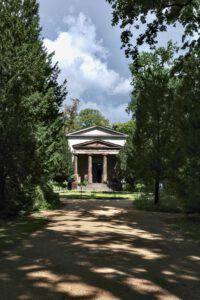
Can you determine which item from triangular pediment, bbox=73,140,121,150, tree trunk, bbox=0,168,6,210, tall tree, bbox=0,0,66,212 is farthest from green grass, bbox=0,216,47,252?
triangular pediment, bbox=73,140,121,150

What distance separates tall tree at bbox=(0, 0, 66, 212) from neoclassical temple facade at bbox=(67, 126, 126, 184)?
1632 inches

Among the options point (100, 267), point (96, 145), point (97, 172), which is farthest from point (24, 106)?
point (97, 172)

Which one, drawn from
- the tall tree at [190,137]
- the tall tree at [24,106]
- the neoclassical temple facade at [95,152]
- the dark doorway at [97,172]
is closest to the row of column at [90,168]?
the neoclassical temple facade at [95,152]

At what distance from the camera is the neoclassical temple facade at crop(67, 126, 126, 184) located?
65062 mm

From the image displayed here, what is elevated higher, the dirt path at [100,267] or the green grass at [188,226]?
the green grass at [188,226]

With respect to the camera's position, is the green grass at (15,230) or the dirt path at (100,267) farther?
the green grass at (15,230)

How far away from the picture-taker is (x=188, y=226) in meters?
16.4

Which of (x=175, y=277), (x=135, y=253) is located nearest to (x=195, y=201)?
(x=135, y=253)

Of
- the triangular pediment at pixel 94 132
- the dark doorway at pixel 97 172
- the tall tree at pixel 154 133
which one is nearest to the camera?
the tall tree at pixel 154 133

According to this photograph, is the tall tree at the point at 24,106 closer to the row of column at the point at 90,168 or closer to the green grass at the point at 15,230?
the green grass at the point at 15,230

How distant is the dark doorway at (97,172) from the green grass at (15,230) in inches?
1965

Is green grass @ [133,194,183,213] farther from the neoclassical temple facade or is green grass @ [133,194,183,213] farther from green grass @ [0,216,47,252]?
the neoclassical temple facade

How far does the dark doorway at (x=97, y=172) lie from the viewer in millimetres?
67688

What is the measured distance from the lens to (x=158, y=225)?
1634 centimetres
